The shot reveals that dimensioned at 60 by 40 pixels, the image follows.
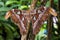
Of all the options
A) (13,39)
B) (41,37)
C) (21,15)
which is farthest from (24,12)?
(13,39)

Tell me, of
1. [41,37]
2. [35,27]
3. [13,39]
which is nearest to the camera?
[35,27]

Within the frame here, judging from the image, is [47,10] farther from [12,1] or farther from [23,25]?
[12,1]

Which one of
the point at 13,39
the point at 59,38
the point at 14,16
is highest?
the point at 14,16

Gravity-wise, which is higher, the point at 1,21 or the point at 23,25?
the point at 23,25

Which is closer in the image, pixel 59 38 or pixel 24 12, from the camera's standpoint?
pixel 24 12

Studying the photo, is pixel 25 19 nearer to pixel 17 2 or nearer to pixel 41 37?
pixel 41 37

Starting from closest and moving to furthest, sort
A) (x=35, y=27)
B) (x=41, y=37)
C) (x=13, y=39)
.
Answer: (x=35, y=27) → (x=41, y=37) → (x=13, y=39)
